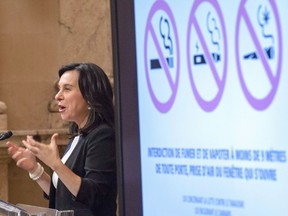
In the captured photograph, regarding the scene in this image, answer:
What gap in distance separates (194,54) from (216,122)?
0.17m

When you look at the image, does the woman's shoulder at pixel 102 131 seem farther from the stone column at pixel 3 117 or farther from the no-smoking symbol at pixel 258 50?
the stone column at pixel 3 117

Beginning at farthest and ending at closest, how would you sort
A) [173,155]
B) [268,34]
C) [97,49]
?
[97,49] < [173,155] < [268,34]

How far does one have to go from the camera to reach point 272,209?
5.98ft

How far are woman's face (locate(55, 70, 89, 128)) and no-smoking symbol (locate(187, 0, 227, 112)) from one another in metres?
1.92

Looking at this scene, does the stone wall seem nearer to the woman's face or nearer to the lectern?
the woman's face

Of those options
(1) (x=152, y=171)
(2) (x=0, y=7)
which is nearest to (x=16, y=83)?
(2) (x=0, y=7)

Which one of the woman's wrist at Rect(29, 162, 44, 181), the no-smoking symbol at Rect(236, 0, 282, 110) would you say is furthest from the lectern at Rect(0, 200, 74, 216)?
the no-smoking symbol at Rect(236, 0, 282, 110)

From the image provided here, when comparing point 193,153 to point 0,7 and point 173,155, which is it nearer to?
point 173,155

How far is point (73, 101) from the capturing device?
390cm

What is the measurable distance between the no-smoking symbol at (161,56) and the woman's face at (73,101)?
1.74m

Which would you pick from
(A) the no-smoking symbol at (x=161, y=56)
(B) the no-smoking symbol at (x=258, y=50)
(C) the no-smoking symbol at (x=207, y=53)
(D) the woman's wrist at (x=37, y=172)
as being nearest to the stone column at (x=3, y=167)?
(D) the woman's wrist at (x=37, y=172)

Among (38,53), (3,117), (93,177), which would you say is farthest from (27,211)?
(38,53)

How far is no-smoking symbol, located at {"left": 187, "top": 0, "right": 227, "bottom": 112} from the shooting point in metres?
1.95

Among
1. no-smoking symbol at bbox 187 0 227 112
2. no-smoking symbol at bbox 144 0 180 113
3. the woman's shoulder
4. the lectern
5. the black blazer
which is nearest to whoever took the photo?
no-smoking symbol at bbox 187 0 227 112
